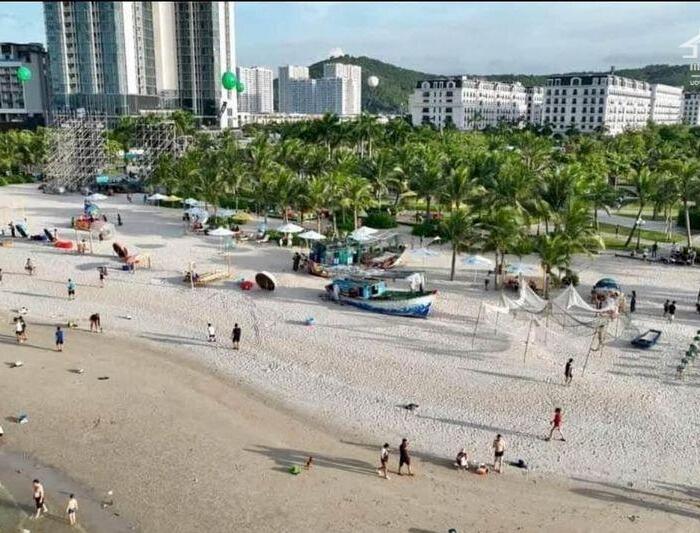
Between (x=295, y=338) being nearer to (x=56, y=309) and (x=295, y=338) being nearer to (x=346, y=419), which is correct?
(x=346, y=419)

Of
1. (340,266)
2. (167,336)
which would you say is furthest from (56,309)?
(340,266)

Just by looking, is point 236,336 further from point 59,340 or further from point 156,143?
point 156,143

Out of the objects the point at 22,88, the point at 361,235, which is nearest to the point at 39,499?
the point at 361,235

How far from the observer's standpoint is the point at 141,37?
399 feet

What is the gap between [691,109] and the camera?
187125 millimetres

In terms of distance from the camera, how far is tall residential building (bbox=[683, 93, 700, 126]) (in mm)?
184750

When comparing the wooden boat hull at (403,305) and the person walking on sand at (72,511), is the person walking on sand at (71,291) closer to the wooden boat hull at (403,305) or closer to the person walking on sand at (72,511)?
the wooden boat hull at (403,305)

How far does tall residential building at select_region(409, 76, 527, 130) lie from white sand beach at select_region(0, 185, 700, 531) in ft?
436

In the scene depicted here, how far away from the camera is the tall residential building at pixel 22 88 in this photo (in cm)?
12681

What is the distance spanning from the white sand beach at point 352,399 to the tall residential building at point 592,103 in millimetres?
123340

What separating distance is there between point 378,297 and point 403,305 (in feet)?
4.29

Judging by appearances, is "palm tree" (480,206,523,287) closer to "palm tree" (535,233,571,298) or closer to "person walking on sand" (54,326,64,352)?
"palm tree" (535,233,571,298)

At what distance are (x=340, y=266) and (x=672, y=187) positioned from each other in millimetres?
19507

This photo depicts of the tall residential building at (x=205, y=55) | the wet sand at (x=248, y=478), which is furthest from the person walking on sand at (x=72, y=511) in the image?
the tall residential building at (x=205, y=55)
